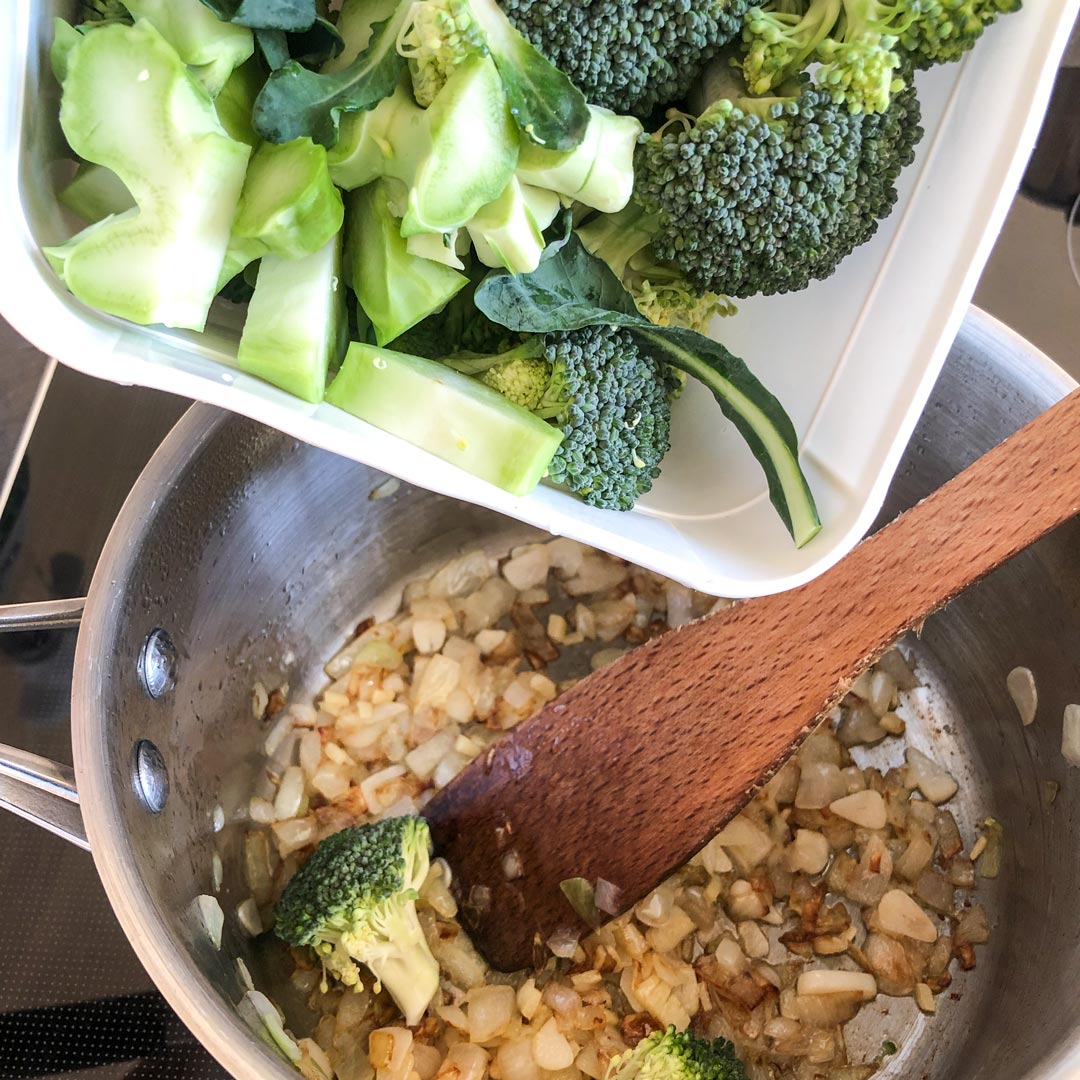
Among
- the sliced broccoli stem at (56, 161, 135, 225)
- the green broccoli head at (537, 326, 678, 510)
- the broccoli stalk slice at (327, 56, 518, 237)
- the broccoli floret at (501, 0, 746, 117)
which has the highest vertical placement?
the broccoli floret at (501, 0, 746, 117)

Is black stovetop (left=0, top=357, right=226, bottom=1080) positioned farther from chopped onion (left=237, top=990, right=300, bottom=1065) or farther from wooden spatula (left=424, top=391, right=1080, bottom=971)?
wooden spatula (left=424, top=391, right=1080, bottom=971)

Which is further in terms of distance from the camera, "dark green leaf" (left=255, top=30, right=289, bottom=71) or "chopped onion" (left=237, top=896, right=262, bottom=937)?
"chopped onion" (left=237, top=896, right=262, bottom=937)

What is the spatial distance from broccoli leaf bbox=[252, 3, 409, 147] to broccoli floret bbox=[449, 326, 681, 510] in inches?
8.0

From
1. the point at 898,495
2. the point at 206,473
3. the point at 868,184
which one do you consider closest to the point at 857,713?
the point at 898,495

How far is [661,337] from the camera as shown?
747 millimetres

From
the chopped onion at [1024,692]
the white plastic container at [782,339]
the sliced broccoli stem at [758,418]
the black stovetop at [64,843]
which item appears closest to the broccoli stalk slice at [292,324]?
the white plastic container at [782,339]

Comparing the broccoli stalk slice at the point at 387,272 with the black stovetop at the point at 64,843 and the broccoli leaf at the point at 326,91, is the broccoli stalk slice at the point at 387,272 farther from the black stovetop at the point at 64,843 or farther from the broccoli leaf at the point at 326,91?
the black stovetop at the point at 64,843

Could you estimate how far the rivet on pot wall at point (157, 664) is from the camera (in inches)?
34.0

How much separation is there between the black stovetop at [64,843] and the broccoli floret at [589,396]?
63 centimetres

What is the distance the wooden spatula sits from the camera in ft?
2.88

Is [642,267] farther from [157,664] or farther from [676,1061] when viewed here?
[676,1061]

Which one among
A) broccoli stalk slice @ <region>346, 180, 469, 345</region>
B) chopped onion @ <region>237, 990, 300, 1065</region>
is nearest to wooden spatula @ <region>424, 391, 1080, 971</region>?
chopped onion @ <region>237, 990, 300, 1065</region>

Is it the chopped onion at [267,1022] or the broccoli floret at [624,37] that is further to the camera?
the chopped onion at [267,1022]

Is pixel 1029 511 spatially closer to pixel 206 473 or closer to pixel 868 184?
pixel 868 184
